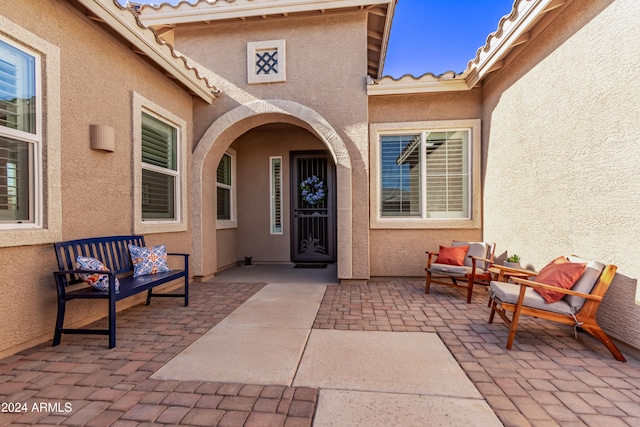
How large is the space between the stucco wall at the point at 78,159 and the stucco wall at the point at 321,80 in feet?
5.24

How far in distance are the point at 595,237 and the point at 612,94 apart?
1437 mm

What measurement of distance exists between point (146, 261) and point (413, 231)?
4.51m

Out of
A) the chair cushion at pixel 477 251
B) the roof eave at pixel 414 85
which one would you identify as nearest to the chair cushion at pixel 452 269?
the chair cushion at pixel 477 251

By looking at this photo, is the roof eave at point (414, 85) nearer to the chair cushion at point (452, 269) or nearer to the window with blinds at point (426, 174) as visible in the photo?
the window with blinds at point (426, 174)


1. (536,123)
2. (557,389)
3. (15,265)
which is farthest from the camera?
(536,123)

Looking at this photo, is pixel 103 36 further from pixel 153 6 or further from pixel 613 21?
pixel 613 21

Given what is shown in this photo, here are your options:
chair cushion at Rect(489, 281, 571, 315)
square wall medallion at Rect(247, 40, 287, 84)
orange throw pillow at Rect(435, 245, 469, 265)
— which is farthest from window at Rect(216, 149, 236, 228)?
chair cushion at Rect(489, 281, 571, 315)

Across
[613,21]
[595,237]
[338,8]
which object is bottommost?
[595,237]

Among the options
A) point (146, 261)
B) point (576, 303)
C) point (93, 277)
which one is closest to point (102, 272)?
point (93, 277)

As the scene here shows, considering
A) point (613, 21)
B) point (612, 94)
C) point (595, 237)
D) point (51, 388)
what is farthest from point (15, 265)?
point (613, 21)

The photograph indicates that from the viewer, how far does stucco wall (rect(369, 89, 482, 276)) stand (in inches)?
225

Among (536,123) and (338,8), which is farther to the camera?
(338,8)

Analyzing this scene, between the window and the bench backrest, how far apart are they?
2.92 metres

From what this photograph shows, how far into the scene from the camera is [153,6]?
5805 millimetres
